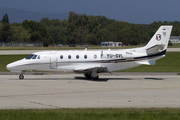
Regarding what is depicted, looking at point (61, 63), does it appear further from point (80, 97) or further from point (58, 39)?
point (58, 39)

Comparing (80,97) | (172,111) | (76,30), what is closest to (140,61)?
(80,97)

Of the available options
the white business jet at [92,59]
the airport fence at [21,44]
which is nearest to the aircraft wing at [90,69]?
the white business jet at [92,59]

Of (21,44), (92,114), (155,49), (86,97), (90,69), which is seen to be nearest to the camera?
(92,114)

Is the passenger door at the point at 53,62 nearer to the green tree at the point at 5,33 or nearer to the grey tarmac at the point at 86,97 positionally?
the grey tarmac at the point at 86,97

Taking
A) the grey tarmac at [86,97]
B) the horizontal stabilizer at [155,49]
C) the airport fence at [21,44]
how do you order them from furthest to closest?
the airport fence at [21,44], the horizontal stabilizer at [155,49], the grey tarmac at [86,97]

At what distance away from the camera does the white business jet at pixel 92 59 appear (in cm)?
2530

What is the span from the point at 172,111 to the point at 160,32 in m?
14.7

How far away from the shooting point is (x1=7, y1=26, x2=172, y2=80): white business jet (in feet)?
83.0

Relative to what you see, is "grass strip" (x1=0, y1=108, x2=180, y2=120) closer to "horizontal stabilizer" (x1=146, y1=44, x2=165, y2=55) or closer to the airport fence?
"horizontal stabilizer" (x1=146, y1=44, x2=165, y2=55)

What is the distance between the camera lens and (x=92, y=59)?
25.7 meters

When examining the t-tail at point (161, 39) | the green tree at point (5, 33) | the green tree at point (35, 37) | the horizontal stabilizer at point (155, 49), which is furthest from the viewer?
the green tree at point (35, 37)

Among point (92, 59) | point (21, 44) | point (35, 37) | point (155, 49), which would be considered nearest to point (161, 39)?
point (155, 49)

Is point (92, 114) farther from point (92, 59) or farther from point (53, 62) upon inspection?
point (53, 62)

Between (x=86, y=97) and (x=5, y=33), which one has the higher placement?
(x=5, y=33)
